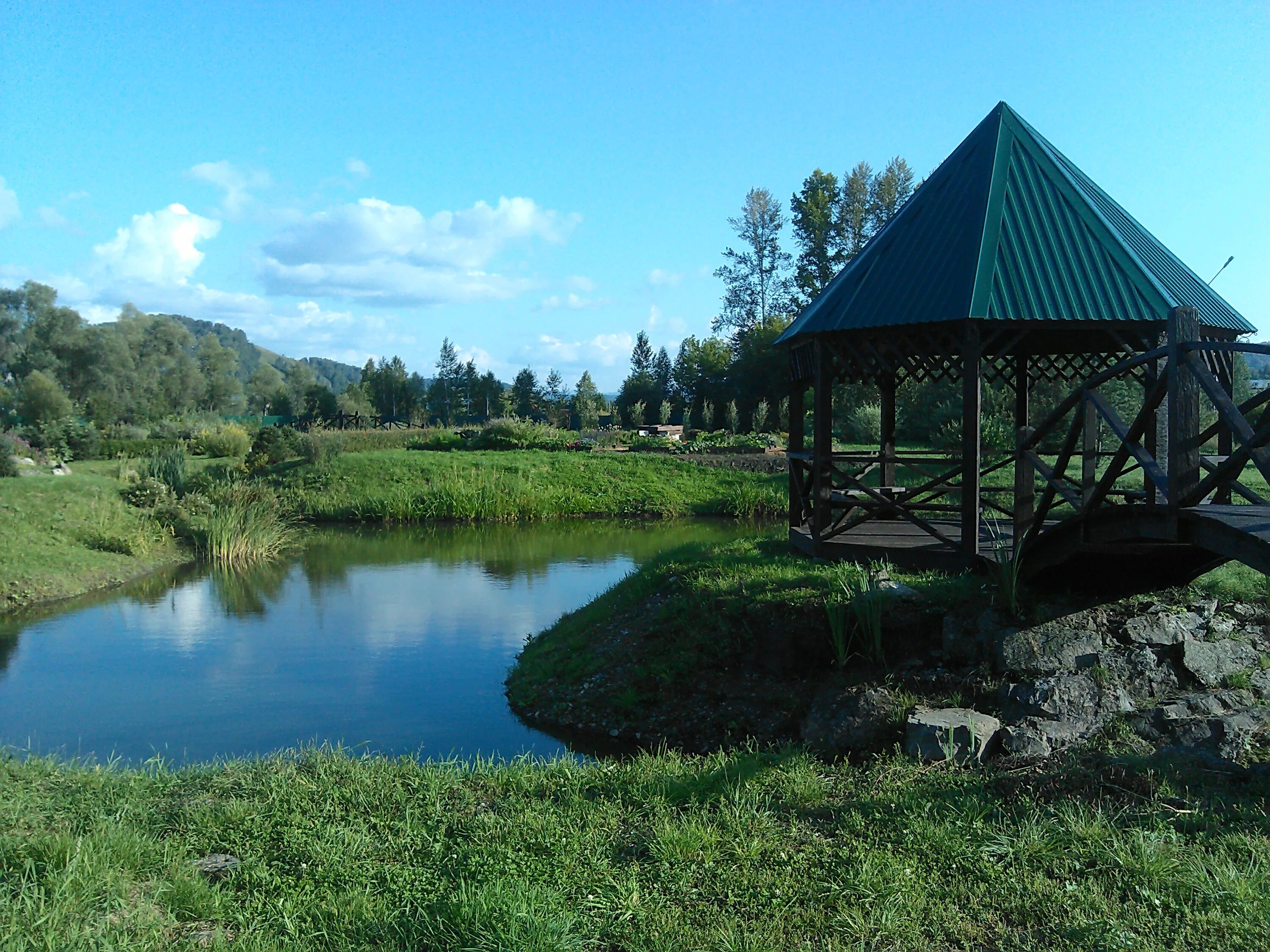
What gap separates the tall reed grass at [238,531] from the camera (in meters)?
18.2

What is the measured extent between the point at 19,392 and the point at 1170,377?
53043 mm

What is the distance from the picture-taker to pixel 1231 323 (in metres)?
9.52

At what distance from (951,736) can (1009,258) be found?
5.17 meters

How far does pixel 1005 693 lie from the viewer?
6.96 meters

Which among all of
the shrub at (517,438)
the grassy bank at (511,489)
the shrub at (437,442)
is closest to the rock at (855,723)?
the grassy bank at (511,489)

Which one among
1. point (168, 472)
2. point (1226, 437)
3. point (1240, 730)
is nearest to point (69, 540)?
point (168, 472)

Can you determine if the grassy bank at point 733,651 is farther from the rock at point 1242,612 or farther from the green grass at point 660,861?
the green grass at point 660,861

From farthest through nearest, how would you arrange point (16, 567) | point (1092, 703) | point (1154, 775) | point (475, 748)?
point (16, 567), point (475, 748), point (1092, 703), point (1154, 775)

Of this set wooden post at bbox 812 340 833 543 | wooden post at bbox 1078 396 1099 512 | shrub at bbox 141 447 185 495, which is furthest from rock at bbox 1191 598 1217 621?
shrub at bbox 141 447 185 495

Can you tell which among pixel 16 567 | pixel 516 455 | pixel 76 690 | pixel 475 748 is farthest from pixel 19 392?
pixel 475 748

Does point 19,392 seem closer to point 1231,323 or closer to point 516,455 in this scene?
point 516,455

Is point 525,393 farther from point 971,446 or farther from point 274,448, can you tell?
point 971,446

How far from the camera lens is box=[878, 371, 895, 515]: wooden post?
12.1 m

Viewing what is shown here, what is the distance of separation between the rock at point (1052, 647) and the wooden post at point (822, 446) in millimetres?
3028
